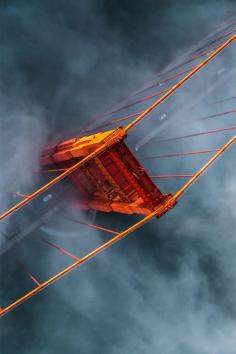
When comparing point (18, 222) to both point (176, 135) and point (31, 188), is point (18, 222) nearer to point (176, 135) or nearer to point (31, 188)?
point (31, 188)

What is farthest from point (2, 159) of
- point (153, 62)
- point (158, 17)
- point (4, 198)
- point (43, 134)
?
point (158, 17)

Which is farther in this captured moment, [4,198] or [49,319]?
[49,319]

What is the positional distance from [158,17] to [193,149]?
806cm

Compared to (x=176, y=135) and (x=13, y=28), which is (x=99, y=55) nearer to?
(x=13, y=28)

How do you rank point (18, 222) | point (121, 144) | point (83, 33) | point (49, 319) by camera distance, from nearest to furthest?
point (121, 144)
point (18, 222)
point (49, 319)
point (83, 33)

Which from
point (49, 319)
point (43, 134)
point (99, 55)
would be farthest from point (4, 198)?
point (99, 55)

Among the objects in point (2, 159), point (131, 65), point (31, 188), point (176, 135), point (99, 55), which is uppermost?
point (99, 55)

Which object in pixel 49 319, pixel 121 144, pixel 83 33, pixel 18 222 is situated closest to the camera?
pixel 121 144

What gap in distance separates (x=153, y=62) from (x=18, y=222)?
11953 mm

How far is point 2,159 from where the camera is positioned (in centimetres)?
1452

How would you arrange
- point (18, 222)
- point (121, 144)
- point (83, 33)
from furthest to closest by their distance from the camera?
point (83, 33) < point (18, 222) < point (121, 144)

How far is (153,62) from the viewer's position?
1886 cm

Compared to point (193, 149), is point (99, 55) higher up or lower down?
higher up

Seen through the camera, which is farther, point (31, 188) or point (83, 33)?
point (83, 33)
